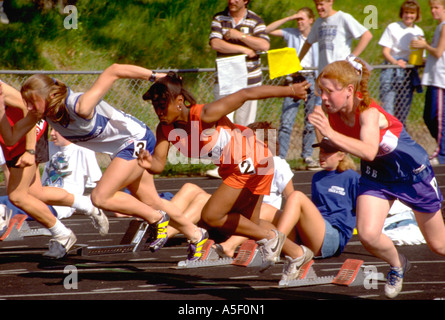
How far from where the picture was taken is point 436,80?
11.4m

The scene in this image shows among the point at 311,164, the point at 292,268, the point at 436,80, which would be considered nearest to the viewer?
the point at 292,268

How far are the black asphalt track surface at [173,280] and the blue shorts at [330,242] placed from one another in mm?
86

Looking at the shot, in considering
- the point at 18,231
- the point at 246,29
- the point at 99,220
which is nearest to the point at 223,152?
the point at 99,220

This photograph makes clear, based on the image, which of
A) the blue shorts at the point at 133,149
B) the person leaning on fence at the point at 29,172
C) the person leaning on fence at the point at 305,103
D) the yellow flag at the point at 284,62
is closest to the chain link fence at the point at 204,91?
the person leaning on fence at the point at 305,103

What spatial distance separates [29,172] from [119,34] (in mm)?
8654

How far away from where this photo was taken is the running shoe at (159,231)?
7.44 m

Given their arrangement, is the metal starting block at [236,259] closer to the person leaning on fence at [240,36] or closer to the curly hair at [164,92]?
the curly hair at [164,92]

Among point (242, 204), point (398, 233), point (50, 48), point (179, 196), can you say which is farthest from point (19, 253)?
point (50, 48)

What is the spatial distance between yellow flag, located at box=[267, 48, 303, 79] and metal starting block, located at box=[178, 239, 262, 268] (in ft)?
5.10

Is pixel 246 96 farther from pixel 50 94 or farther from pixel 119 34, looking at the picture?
pixel 119 34

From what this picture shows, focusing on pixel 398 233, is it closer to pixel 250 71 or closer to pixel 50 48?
pixel 250 71

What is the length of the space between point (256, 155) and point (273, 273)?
103 centimetres

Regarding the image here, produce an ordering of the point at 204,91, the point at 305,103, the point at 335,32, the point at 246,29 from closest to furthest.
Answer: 1. the point at 246,29
2. the point at 335,32
3. the point at 305,103
4. the point at 204,91

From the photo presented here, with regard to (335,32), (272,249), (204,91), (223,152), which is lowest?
(272,249)
